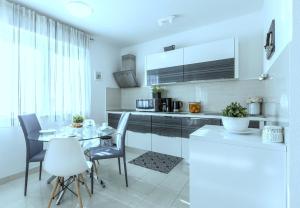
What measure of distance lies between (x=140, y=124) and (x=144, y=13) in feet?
7.02

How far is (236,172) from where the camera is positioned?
109cm

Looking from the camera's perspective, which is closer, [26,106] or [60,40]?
[26,106]

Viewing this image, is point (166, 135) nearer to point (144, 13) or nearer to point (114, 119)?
point (114, 119)

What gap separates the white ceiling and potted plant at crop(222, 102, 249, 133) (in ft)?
6.14

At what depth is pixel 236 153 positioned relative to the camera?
1.10m

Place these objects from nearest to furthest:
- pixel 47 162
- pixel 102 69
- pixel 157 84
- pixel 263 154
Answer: pixel 263 154
pixel 47 162
pixel 157 84
pixel 102 69

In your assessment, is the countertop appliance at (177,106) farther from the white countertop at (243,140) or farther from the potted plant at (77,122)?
the white countertop at (243,140)

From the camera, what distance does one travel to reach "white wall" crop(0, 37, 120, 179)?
237 cm

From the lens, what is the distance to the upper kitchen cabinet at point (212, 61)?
274cm

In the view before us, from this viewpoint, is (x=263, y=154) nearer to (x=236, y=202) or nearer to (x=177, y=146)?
(x=236, y=202)

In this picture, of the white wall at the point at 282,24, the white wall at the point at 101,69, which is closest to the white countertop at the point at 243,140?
the white wall at the point at 282,24

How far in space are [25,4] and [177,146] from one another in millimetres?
3363

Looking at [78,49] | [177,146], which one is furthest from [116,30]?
[177,146]

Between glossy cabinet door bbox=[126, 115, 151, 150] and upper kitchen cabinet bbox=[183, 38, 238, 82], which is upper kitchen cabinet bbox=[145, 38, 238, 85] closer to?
upper kitchen cabinet bbox=[183, 38, 238, 82]
